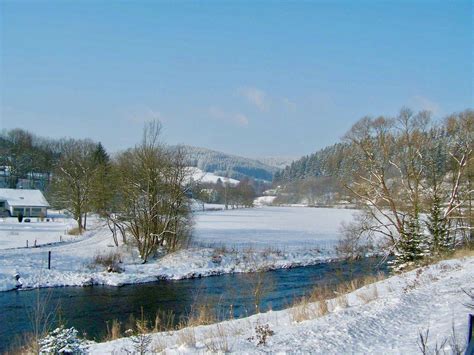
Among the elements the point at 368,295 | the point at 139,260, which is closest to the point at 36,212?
the point at 139,260

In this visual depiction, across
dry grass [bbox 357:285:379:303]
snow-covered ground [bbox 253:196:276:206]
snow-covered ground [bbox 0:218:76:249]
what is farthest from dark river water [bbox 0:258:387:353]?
snow-covered ground [bbox 253:196:276:206]

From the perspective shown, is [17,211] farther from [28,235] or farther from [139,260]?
[139,260]

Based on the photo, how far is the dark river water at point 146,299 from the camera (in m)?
16.5

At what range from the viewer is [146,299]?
21.2m

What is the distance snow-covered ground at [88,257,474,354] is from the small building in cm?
5981

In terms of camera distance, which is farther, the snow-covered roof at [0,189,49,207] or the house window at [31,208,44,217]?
the house window at [31,208,44,217]

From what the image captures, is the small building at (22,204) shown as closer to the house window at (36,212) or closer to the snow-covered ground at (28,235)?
the house window at (36,212)

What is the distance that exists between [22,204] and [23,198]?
5.72 ft

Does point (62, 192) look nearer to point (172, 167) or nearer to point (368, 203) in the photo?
point (172, 167)

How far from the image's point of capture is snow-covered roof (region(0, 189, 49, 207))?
63.7 m

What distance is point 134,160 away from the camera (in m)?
31.8

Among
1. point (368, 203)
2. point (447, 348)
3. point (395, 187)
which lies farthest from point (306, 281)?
point (447, 348)

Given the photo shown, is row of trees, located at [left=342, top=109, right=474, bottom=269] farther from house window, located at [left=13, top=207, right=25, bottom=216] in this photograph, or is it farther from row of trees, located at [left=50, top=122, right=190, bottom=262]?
house window, located at [left=13, top=207, right=25, bottom=216]

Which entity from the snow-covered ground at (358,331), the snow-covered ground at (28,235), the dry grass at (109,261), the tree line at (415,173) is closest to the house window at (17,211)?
the snow-covered ground at (28,235)
